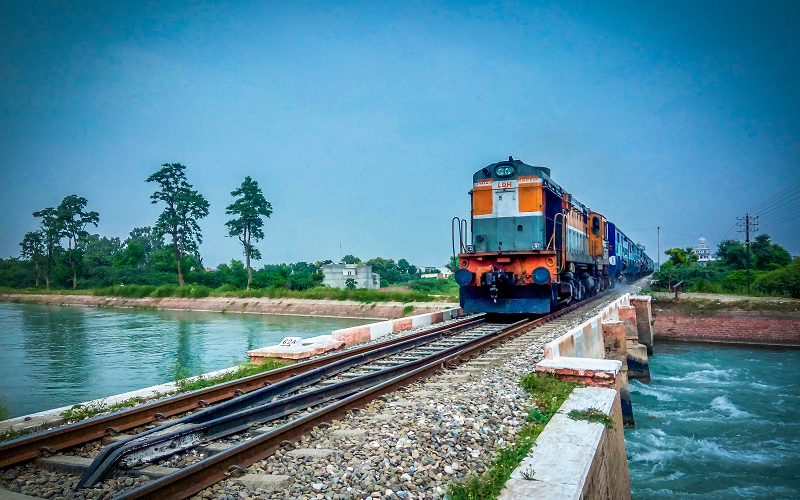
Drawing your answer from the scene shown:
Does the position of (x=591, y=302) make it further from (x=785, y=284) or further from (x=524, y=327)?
(x=785, y=284)

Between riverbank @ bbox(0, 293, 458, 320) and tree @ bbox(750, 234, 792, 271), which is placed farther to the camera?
tree @ bbox(750, 234, 792, 271)

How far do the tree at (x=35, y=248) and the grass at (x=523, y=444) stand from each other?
89.0ft

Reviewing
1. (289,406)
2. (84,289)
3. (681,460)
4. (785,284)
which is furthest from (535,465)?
(84,289)

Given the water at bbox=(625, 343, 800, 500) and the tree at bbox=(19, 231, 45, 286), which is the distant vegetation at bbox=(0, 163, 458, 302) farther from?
the water at bbox=(625, 343, 800, 500)

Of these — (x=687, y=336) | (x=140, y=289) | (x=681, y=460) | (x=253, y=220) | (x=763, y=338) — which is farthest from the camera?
(x=253, y=220)

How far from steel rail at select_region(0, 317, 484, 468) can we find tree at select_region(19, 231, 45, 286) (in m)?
24.3

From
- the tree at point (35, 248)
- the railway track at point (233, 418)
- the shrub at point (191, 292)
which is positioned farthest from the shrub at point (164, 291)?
the railway track at point (233, 418)

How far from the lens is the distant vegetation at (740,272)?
2712 centimetres

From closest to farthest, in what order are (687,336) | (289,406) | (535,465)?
(535,465) → (289,406) → (687,336)

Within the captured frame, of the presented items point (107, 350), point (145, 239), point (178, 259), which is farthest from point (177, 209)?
point (145, 239)

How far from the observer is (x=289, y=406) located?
5.45 meters

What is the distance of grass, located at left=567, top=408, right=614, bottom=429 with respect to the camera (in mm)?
4734

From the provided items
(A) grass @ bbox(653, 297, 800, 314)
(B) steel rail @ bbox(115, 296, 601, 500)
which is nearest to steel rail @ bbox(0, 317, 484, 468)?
(B) steel rail @ bbox(115, 296, 601, 500)

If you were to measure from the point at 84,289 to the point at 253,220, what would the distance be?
1570 cm
